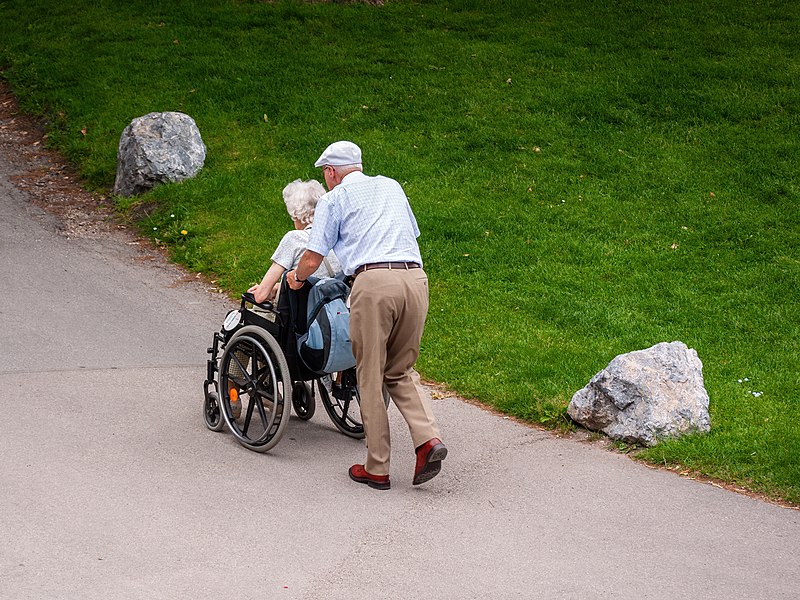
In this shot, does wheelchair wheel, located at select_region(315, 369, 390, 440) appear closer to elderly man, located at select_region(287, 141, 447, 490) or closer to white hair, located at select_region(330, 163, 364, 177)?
elderly man, located at select_region(287, 141, 447, 490)

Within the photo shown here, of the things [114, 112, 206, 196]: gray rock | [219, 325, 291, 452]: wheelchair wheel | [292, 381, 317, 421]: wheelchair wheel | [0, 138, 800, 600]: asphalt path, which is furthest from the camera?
[114, 112, 206, 196]: gray rock

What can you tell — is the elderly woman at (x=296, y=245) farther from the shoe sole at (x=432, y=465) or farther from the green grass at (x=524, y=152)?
the green grass at (x=524, y=152)

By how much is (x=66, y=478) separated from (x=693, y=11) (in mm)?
14543

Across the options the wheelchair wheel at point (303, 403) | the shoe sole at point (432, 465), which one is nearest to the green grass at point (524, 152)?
the wheelchair wheel at point (303, 403)

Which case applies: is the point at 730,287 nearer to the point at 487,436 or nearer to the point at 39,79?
the point at 487,436

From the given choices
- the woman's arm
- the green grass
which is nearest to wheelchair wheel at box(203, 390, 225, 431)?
the woman's arm

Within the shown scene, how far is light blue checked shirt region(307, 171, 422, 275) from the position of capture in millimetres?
5164

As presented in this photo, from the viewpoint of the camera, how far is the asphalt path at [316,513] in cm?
437

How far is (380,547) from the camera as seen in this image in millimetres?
4688

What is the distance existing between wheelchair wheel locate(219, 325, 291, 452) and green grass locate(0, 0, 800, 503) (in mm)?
1756

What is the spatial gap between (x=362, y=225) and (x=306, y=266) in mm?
374

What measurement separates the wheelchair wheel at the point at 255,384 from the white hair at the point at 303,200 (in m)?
0.73

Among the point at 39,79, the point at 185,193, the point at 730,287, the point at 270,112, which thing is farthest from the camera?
the point at 39,79

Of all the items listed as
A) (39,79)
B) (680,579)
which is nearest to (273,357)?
(680,579)
